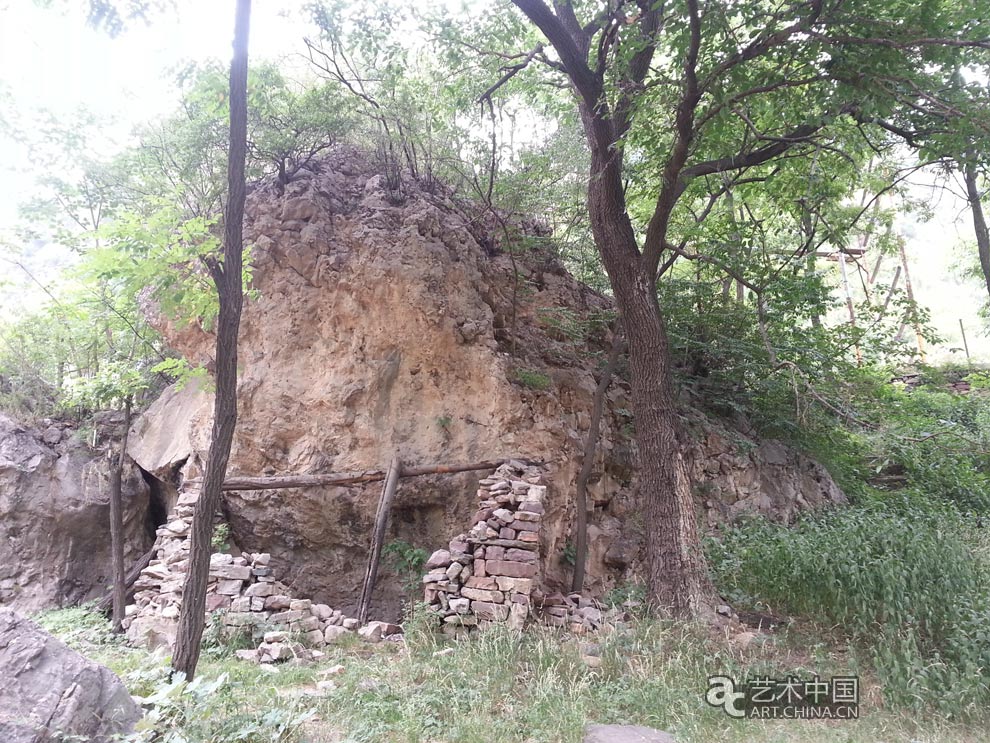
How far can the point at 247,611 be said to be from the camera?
6617 mm

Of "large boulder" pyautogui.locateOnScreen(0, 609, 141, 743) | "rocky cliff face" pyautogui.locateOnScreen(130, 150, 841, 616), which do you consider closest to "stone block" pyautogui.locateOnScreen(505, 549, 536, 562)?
"rocky cliff face" pyautogui.locateOnScreen(130, 150, 841, 616)

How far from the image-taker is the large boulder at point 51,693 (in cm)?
262

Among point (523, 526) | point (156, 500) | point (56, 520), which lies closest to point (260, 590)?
point (523, 526)

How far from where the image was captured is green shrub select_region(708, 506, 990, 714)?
4.37 meters

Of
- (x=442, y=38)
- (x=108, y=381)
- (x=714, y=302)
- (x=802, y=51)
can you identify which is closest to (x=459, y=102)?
(x=442, y=38)

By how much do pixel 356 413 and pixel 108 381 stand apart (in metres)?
3.48

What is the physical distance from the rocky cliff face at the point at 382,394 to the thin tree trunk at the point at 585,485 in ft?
0.62

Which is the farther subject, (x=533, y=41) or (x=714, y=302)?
(x=714, y=302)

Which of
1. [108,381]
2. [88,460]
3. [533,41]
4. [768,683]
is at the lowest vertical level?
[768,683]

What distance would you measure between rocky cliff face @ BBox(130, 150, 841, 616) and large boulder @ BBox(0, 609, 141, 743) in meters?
4.99

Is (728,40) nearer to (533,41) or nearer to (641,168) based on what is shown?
(641,168)

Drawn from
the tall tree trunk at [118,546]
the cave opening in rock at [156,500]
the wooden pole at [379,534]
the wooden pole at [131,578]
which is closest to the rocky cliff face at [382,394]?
the wooden pole at [379,534]

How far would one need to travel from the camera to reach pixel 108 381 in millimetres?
8688

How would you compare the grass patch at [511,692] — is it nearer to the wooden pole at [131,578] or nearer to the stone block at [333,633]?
the stone block at [333,633]
